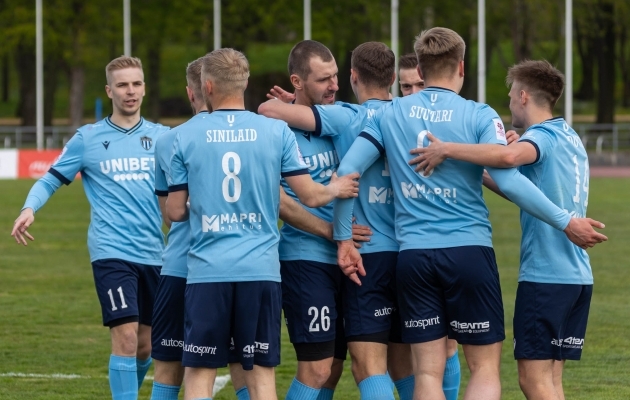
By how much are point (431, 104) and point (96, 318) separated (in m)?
6.43

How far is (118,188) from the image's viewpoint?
740cm

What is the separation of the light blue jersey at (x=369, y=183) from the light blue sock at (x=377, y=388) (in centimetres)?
70

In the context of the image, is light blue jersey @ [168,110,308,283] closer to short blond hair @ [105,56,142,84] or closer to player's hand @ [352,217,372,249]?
player's hand @ [352,217,372,249]

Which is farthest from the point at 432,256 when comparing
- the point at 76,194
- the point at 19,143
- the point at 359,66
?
the point at 19,143

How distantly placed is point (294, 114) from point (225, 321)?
124 centimetres

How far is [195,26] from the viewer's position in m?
49.1

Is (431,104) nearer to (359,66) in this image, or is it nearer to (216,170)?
(359,66)

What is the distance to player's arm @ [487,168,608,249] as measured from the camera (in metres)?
5.72

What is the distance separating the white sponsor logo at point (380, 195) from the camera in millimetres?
6258

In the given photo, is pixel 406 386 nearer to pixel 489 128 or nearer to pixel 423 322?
pixel 423 322

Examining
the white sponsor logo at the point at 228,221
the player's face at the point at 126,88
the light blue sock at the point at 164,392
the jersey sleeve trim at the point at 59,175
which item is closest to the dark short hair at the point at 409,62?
the player's face at the point at 126,88

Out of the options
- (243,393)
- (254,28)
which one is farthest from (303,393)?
(254,28)

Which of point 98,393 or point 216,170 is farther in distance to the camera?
point 98,393

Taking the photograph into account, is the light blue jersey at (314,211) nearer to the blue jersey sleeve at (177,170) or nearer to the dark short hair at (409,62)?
the blue jersey sleeve at (177,170)
